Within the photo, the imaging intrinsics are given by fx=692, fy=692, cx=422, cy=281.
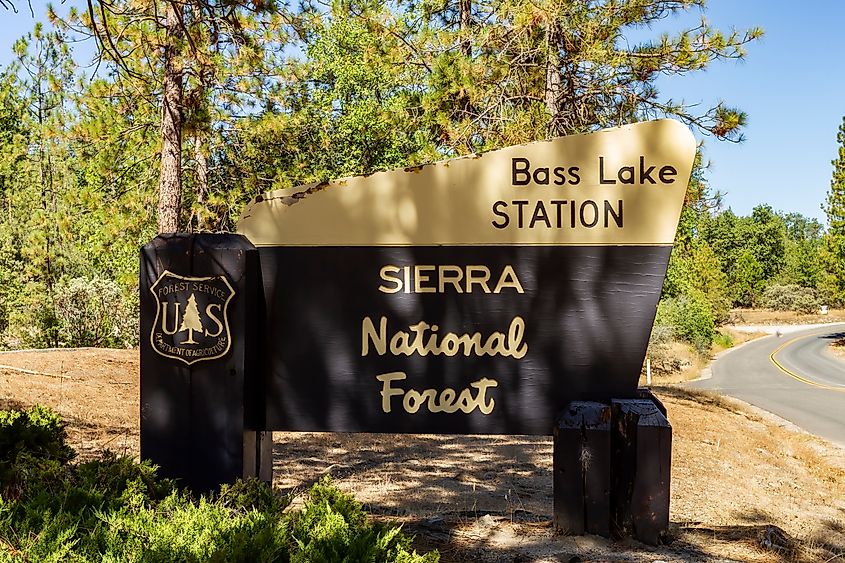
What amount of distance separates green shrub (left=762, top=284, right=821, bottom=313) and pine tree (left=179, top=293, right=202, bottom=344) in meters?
83.6

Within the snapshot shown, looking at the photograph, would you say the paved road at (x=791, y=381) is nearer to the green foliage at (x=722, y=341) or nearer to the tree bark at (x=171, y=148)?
the green foliage at (x=722, y=341)

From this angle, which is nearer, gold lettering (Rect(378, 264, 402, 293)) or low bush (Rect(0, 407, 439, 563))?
low bush (Rect(0, 407, 439, 563))

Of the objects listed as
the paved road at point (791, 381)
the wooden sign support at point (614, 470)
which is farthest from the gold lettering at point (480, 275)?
the paved road at point (791, 381)

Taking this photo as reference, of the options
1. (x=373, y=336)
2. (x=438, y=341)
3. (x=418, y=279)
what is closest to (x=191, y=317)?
(x=373, y=336)

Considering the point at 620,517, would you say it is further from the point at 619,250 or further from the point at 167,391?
the point at 167,391

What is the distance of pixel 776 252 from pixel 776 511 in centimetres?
8703

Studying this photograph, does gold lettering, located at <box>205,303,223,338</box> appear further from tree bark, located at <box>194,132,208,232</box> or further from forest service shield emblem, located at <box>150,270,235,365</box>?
tree bark, located at <box>194,132,208,232</box>

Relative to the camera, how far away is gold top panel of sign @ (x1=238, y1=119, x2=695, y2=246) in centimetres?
414

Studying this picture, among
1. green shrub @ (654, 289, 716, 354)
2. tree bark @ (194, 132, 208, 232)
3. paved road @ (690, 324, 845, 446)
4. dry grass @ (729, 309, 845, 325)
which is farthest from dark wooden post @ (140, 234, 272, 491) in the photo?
dry grass @ (729, 309, 845, 325)

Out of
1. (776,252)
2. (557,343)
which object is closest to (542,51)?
(557,343)

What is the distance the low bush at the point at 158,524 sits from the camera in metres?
2.42

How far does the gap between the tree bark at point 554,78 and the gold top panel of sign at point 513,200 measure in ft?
22.8

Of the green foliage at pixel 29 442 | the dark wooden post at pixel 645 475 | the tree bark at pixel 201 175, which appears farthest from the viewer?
the tree bark at pixel 201 175

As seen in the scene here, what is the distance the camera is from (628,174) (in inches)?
164
